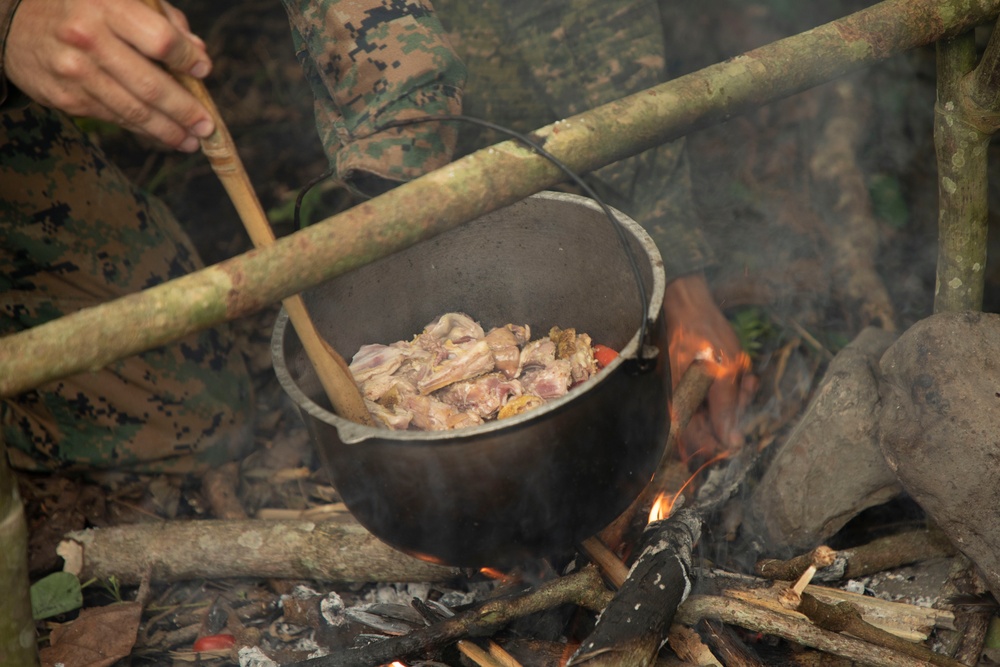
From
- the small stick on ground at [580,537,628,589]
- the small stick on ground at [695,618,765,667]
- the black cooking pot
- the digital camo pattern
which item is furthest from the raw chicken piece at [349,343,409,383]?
the digital camo pattern

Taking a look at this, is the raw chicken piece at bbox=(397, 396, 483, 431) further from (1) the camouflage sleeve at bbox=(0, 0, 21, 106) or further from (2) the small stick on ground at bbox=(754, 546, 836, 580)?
(1) the camouflage sleeve at bbox=(0, 0, 21, 106)

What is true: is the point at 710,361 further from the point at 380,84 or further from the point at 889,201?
the point at 380,84

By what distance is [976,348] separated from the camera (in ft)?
7.99

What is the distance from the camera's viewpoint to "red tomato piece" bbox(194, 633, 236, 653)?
2.95m

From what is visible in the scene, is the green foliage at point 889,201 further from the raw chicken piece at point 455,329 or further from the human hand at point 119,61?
the human hand at point 119,61

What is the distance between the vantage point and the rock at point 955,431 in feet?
7.67

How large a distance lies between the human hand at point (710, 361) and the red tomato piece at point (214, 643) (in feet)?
5.72

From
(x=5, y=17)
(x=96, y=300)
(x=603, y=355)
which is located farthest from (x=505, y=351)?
(x=96, y=300)

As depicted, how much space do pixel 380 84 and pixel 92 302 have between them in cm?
180

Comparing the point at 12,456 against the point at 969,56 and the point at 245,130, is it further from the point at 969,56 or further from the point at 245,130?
the point at 969,56

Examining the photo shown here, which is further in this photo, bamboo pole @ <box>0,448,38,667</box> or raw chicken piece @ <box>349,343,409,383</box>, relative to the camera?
raw chicken piece @ <box>349,343,409,383</box>

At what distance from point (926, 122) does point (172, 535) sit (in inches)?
150

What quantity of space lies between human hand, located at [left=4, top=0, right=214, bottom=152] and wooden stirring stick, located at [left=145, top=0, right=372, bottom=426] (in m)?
0.04

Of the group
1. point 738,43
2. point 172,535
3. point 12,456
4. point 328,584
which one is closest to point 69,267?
point 12,456
